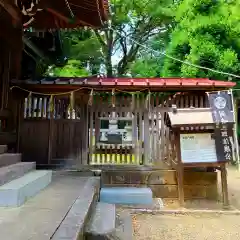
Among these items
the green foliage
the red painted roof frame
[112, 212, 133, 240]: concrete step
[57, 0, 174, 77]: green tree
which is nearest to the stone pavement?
[112, 212, 133, 240]: concrete step

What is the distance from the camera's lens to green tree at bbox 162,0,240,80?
13359 mm

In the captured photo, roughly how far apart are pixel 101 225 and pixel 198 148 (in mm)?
4071

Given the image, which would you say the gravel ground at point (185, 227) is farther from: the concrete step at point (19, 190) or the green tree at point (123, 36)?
the green tree at point (123, 36)

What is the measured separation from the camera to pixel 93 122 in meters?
8.78

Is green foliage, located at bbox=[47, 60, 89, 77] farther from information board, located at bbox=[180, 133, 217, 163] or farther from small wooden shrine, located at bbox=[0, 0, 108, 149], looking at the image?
information board, located at bbox=[180, 133, 217, 163]

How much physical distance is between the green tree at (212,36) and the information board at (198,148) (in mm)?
6504

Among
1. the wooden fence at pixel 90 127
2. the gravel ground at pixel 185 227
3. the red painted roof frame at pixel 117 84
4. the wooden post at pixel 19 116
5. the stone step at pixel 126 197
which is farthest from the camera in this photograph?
the wooden fence at pixel 90 127

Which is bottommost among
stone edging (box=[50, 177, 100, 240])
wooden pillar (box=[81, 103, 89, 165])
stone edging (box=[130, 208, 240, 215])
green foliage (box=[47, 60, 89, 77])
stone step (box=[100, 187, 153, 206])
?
stone edging (box=[130, 208, 240, 215])

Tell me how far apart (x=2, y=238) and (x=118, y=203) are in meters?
4.61

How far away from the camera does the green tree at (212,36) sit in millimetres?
13359

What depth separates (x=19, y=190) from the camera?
4.30 meters

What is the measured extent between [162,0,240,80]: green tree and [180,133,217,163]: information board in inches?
256

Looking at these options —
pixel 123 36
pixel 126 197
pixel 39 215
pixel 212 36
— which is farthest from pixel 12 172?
pixel 123 36

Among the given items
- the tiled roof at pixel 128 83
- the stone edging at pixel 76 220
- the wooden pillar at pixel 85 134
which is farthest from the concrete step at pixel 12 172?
the tiled roof at pixel 128 83
